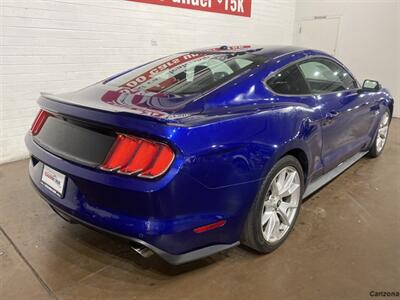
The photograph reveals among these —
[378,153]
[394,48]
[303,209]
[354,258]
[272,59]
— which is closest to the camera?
[354,258]

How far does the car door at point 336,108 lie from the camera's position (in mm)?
2801

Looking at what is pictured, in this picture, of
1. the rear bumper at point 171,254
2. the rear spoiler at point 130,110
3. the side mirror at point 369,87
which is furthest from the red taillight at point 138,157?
the side mirror at point 369,87

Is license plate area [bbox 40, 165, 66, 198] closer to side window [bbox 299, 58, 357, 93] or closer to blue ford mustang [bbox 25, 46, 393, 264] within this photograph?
blue ford mustang [bbox 25, 46, 393, 264]

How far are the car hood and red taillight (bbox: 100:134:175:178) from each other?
14 cm

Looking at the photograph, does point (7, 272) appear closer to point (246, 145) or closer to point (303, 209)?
point (246, 145)

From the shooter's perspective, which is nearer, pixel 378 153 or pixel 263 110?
pixel 263 110

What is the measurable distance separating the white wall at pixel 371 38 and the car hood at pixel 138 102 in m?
6.69

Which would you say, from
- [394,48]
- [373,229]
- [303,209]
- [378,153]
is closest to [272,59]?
[303,209]

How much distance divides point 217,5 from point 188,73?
435 cm

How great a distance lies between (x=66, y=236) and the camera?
256 centimetres

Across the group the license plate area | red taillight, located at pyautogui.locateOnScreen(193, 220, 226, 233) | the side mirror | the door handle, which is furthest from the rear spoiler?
the side mirror

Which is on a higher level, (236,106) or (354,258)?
(236,106)

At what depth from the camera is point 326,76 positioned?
3.20 m

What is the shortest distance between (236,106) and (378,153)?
3.12m
